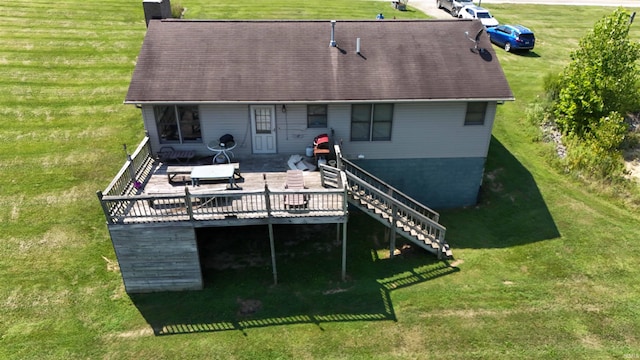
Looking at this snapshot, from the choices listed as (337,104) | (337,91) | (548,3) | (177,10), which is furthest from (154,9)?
(548,3)

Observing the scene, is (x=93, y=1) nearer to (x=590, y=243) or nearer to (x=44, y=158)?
(x=44, y=158)

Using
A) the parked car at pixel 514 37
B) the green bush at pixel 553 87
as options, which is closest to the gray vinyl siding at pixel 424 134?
the green bush at pixel 553 87

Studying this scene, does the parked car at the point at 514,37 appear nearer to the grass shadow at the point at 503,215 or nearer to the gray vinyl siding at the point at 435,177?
the grass shadow at the point at 503,215

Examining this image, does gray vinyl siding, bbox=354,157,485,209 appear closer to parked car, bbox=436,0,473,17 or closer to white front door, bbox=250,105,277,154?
white front door, bbox=250,105,277,154

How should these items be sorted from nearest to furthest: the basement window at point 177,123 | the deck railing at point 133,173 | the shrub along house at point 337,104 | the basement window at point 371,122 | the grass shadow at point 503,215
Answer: the deck railing at point 133,173, the shrub along house at point 337,104, the basement window at point 177,123, the basement window at point 371,122, the grass shadow at point 503,215

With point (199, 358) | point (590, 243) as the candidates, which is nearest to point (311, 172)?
point (199, 358)

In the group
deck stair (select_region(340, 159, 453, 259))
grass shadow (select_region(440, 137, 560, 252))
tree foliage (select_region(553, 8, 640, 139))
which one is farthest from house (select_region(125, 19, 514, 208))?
tree foliage (select_region(553, 8, 640, 139))
